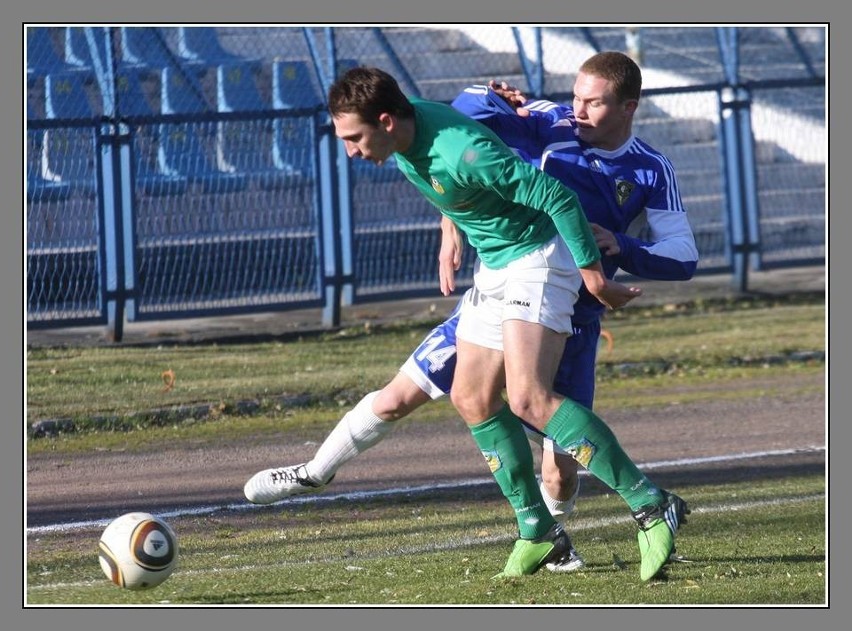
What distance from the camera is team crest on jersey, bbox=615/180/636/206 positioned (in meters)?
5.60

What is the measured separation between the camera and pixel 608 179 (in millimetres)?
5598

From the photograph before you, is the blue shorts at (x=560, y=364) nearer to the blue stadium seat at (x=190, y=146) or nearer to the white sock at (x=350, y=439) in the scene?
the white sock at (x=350, y=439)

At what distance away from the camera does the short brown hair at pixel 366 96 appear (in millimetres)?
4961

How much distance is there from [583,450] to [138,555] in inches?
70.2

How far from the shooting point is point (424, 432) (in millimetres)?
9578

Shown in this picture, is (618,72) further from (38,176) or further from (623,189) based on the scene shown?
(38,176)

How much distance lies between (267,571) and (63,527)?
157cm

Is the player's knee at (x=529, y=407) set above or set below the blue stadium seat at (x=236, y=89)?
below

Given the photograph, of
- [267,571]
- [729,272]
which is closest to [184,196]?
[729,272]

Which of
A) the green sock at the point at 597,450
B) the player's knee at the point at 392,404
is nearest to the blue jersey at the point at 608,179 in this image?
the green sock at the point at 597,450

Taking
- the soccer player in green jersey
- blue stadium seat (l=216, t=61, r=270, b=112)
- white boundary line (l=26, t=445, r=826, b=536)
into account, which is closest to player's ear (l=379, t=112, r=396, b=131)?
the soccer player in green jersey

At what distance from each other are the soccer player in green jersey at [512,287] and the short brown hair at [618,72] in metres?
0.61

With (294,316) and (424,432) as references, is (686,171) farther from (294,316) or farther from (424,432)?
(424,432)

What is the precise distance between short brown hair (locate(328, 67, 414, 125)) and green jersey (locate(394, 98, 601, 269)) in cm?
17
